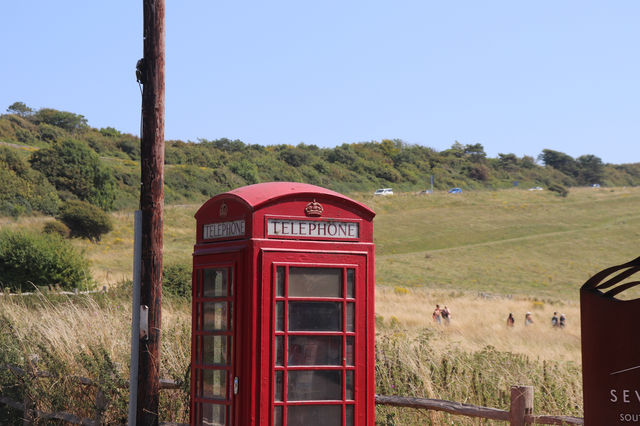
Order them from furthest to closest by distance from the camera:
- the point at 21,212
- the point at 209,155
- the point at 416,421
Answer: the point at 209,155 → the point at 21,212 → the point at 416,421

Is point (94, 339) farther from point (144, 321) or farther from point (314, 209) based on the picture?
point (314, 209)

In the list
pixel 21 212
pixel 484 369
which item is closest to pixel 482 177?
pixel 21 212

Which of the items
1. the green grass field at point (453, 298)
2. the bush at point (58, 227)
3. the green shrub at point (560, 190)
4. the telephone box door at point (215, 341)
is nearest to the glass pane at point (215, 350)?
the telephone box door at point (215, 341)

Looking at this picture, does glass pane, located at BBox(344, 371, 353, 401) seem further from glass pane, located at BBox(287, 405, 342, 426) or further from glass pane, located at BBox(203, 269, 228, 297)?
glass pane, located at BBox(203, 269, 228, 297)

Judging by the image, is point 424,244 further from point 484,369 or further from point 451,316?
point 484,369

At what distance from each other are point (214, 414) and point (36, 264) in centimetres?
2214

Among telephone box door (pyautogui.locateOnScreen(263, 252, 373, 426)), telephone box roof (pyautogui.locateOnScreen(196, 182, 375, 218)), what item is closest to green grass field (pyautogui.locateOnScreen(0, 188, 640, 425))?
telephone box door (pyautogui.locateOnScreen(263, 252, 373, 426))

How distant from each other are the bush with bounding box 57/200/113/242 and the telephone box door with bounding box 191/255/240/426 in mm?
47989

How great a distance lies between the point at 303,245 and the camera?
6000 mm

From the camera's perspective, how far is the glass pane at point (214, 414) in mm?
6180

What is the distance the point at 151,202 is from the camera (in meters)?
7.93

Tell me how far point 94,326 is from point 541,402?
5763mm

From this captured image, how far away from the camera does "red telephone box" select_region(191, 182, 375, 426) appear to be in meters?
5.80

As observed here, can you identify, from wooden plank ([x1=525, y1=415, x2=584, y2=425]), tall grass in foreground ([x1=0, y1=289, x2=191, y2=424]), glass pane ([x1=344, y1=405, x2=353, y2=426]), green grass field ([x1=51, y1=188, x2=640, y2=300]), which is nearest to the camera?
glass pane ([x1=344, y1=405, x2=353, y2=426])
